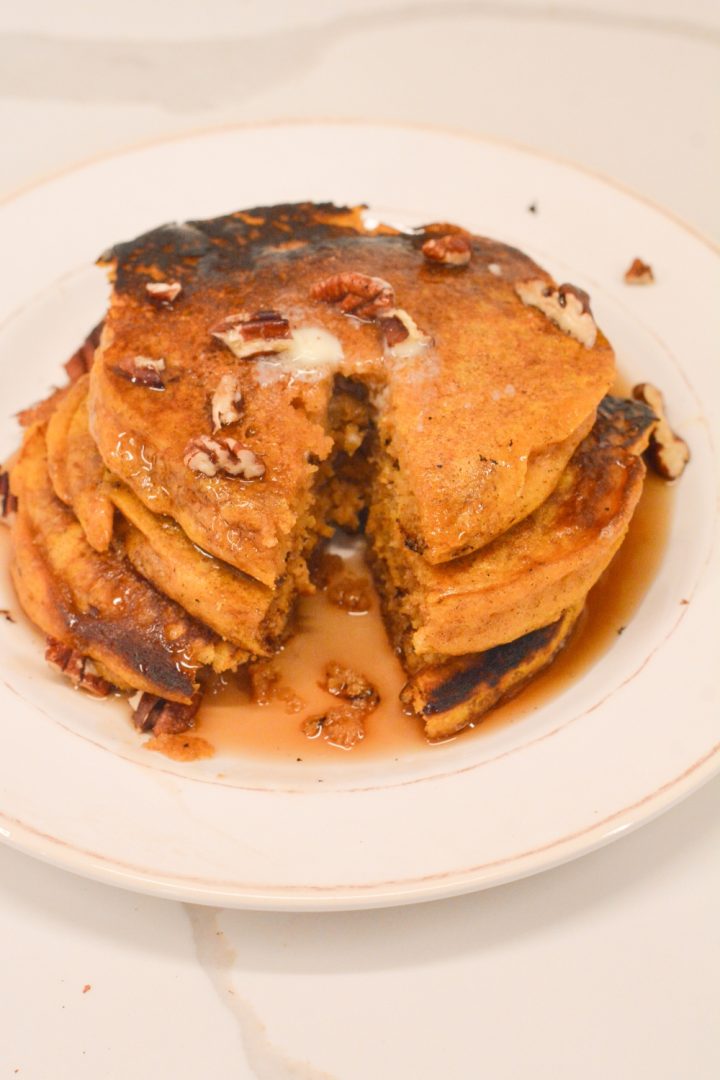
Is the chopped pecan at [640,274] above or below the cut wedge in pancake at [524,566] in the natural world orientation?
above

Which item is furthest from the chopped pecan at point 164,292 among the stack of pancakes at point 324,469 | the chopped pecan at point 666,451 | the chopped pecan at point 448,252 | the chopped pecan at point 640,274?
the chopped pecan at point 640,274

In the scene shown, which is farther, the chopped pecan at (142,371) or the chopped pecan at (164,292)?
the chopped pecan at (164,292)

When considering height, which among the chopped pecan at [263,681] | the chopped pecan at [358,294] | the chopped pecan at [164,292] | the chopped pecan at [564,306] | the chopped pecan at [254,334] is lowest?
the chopped pecan at [263,681]

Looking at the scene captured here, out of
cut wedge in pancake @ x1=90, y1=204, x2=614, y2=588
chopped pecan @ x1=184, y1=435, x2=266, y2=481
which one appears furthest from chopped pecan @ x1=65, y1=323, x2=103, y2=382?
chopped pecan @ x1=184, y1=435, x2=266, y2=481

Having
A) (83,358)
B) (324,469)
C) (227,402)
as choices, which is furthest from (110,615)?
(83,358)

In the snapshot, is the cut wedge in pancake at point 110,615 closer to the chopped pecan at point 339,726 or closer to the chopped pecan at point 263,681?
the chopped pecan at point 263,681

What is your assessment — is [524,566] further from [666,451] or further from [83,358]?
[83,358]
